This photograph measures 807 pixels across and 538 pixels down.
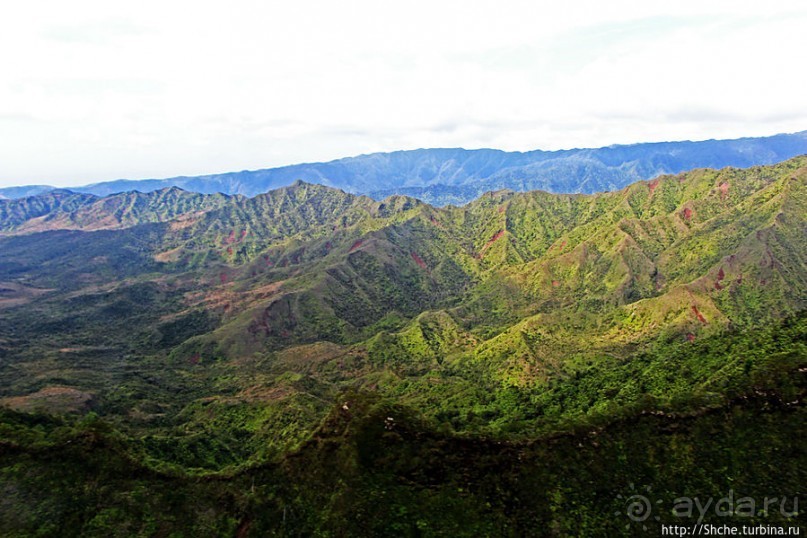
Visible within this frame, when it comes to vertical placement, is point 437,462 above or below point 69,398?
above

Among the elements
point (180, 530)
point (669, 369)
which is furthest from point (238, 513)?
point (669, 369)

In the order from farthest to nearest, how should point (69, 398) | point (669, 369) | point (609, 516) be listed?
point (69, 398)
point (669, 369)
point (609, 516)

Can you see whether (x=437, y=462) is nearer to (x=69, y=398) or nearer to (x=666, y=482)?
(x=666, y=482)

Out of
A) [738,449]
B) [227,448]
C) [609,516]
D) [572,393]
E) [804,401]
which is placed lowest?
[227,448]

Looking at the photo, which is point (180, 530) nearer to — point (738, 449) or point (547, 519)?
point (547, 519)

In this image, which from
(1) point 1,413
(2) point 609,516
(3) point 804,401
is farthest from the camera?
(1) point 1,413

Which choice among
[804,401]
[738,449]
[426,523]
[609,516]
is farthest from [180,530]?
[804,401]

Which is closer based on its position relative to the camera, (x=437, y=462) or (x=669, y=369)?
(x=437, y=462)

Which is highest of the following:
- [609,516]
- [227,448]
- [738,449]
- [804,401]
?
[804,401]

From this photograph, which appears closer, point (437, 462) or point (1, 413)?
point (437, 462)
